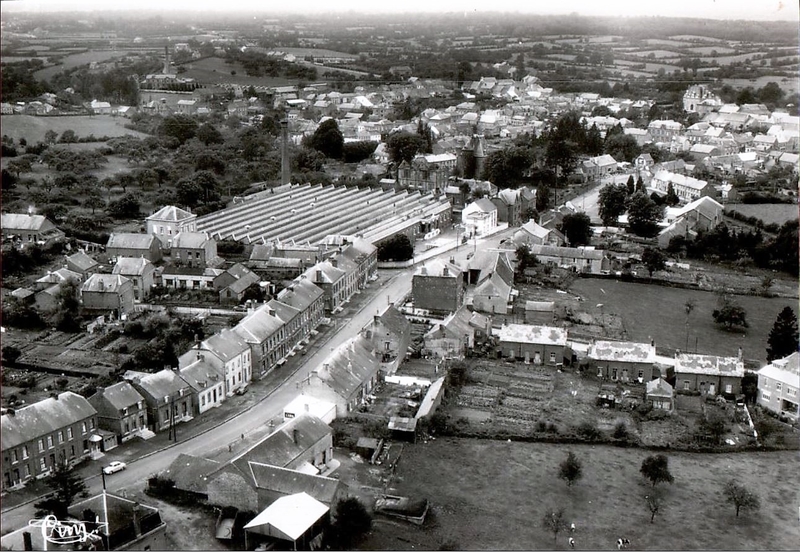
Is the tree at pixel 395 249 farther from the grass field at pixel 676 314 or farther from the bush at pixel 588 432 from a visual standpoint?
the bush at pixel 588 432

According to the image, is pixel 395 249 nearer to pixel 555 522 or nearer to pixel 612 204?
pixel 612 204

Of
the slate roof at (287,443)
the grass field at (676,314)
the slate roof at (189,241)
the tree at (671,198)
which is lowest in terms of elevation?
the grass field at (676,314)

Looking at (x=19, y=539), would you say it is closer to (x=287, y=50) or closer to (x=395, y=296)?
(x=395, y=296)

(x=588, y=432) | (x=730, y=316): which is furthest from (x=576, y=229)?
(x=588, y=432)

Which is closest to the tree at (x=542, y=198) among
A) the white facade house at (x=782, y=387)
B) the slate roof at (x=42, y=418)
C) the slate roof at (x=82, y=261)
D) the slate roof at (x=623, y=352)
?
the slate roof at (x=623, y=352)

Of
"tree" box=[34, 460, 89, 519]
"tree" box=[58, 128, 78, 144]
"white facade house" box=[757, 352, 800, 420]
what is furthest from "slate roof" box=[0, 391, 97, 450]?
"tree" box=[58, 128, 78, 144]

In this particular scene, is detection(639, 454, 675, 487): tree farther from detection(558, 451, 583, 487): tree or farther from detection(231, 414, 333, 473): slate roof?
detection(231, 414, 333, 473): slate roof

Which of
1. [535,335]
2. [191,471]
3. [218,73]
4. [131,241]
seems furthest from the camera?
[218,73]
